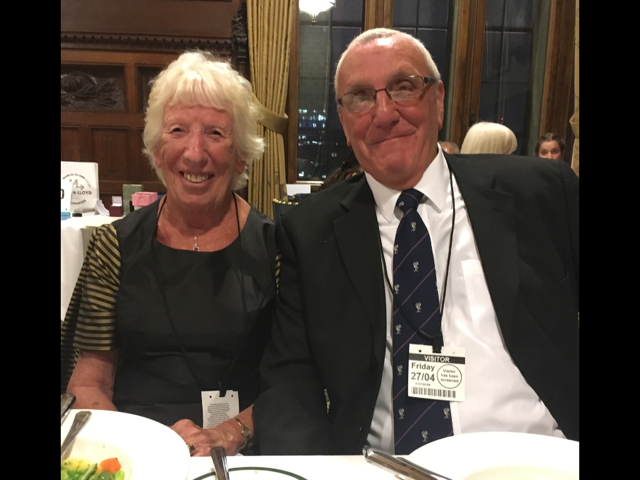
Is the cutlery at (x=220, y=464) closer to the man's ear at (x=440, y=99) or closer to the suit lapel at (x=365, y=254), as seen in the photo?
the suit lapel at (x=365, y=254)

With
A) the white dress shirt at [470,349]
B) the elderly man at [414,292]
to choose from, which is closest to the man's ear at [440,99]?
the elderly man at [414,292]

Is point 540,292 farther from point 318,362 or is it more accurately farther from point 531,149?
point 531,149

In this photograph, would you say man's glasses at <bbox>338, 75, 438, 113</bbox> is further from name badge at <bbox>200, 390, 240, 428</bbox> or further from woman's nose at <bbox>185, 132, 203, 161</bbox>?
name badge at <bbox>200, 390, 240, 428</bbox>

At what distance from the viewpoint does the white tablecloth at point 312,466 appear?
0.71 meters

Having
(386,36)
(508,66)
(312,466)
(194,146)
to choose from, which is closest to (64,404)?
(312,466)

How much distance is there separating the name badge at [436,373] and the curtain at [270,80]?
3487mm

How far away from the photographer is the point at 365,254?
115 centimetres

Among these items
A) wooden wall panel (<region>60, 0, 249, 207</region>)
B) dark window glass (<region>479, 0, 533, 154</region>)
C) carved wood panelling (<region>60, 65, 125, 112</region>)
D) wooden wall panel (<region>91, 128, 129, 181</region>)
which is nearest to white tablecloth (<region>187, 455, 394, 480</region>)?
wooden wall panel (<region>60, 0, 249, 207</region>)

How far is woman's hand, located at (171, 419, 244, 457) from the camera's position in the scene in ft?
3.72

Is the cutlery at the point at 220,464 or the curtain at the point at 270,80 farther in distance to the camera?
the curtain at the point at 270,80

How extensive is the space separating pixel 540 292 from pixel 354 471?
2.14ft

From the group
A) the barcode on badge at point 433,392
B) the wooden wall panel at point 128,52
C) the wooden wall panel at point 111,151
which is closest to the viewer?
the barcode on badge at point 433,392

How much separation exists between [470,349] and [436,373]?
0.35 ft

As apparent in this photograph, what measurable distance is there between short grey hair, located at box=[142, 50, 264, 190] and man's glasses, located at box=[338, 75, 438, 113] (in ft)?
1.23
